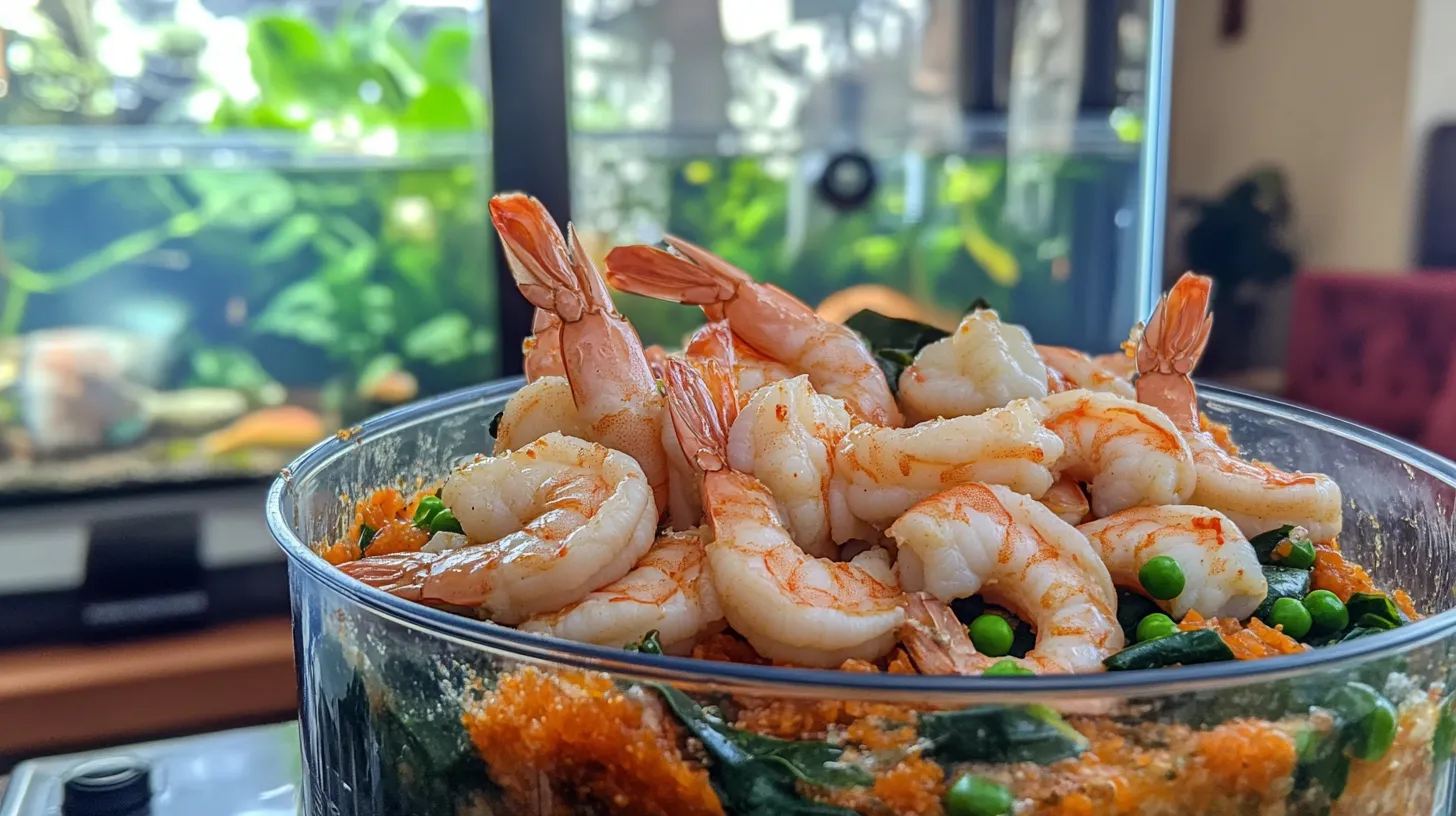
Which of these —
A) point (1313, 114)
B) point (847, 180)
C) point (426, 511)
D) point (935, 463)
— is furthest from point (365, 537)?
point (1313, 114)

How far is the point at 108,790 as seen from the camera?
3.35ft

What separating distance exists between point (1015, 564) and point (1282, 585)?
0.30m

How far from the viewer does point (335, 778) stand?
786 mm

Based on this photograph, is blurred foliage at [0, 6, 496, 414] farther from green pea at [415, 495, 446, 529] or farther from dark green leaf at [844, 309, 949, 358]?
green pea at [415, 495, 446, 529]

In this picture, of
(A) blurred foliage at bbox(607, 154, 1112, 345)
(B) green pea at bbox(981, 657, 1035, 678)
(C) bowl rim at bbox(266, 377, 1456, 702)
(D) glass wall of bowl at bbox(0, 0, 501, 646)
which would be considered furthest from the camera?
(A) blurred foliage at bbox(607, 154, 1112, 345)

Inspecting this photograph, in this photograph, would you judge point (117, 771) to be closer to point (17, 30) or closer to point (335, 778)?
point (335, 778)

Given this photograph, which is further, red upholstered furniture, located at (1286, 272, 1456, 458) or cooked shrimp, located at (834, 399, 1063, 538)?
red upholstered furniture, located at (1286, 272, 1456, 458)

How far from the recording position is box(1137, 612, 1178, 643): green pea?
806 mm

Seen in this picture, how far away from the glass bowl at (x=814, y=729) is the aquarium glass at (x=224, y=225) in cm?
266

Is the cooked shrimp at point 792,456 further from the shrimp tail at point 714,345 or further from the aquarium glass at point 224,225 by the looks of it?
the aquarium glass at point 224,225

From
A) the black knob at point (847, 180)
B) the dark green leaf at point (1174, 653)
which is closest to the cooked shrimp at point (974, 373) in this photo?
the dark green leaf at point (1174, 653)

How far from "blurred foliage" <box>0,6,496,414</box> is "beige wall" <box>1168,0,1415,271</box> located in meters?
3.52

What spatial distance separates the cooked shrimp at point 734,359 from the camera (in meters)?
1.09

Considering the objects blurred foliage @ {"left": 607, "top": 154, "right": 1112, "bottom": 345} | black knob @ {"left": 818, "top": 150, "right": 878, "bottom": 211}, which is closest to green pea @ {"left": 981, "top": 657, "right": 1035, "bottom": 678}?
blurred foliage @ {"left": 607, "top": 154, "right": 1112, "bottom": 345}
